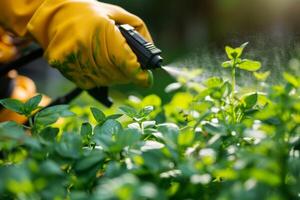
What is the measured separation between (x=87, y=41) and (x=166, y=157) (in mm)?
795

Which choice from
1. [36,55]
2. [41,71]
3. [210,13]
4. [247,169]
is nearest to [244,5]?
[210,13]

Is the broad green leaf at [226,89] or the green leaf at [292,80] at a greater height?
the green leaf at [292,80]

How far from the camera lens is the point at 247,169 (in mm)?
802

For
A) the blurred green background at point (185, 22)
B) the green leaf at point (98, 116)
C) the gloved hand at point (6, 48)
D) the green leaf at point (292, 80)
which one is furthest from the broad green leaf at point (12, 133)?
the blurred green background at point (185, 22)

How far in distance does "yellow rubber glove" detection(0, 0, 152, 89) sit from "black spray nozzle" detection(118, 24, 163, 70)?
0.02 meters

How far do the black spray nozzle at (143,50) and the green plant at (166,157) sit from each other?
443mm

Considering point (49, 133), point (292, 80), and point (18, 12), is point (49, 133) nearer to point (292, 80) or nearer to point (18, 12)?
point (292, 80)

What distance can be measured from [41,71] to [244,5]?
7.09ft

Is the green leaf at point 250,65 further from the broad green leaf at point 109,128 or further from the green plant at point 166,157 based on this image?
the broad green leaf at point 109,128

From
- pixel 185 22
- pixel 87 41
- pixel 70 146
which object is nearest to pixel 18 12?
pixel 87 41

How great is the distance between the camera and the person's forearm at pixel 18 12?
6.26 ft

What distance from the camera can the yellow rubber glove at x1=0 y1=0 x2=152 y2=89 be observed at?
5.50ft

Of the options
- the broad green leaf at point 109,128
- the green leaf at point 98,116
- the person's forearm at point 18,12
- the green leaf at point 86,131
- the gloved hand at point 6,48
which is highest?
the broad green leaf at point 109,128

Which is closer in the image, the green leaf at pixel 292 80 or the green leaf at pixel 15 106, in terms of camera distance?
Result: the green leaf at pixel 292 80
